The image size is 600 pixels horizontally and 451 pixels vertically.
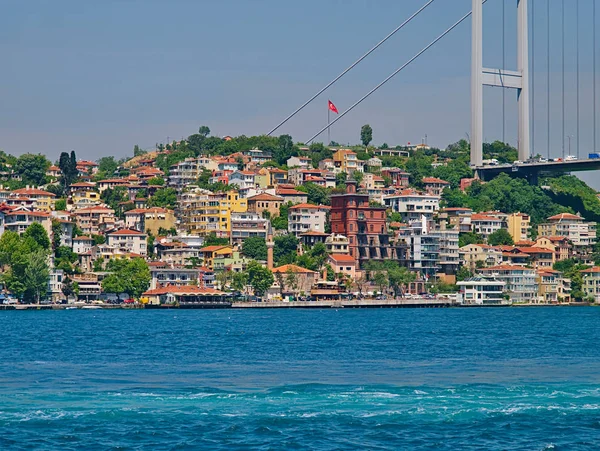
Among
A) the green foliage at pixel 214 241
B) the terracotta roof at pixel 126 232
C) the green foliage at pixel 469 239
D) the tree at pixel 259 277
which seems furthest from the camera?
the green foliage at pixel 469 239

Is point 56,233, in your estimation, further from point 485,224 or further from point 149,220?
point 485,224

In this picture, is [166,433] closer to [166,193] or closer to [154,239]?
[154,239]

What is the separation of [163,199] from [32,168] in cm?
1182

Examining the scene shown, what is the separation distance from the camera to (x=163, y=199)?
78875mm

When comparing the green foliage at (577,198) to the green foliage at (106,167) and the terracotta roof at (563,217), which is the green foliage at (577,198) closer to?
the terracotta roof at (563,217)

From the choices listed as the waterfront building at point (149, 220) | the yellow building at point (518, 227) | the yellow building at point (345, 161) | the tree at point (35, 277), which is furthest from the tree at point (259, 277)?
the yellow building at point (345, 161)

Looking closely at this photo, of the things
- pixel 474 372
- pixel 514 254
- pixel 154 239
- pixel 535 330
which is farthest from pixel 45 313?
pixel 474 372

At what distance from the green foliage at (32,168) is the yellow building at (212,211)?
15.0 metres

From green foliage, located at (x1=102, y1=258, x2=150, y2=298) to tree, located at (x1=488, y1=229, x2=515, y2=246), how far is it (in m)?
22.9

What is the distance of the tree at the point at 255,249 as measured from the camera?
2702 inches

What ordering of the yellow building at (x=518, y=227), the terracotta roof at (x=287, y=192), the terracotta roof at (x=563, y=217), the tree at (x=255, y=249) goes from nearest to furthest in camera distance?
the tree at (x=255, y=249), the terracotta roof at (x=287, y=192), the yellow building at (x=518, y=227), the terracotta roof at (x=563, y=217)

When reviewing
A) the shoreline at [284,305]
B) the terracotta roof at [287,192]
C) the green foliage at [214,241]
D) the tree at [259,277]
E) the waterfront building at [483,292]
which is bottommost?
the shoreline at [284,305]

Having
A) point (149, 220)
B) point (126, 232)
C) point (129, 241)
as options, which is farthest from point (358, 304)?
point (149, 220)

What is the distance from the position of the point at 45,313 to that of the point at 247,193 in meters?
23.8
